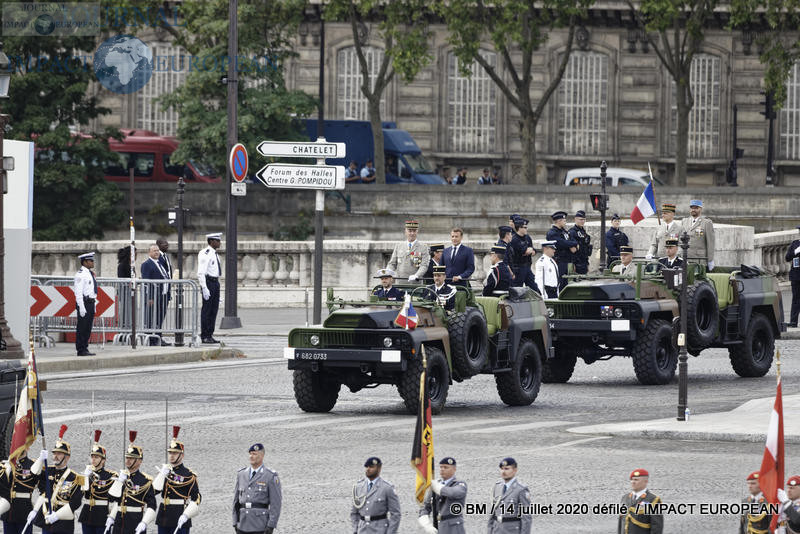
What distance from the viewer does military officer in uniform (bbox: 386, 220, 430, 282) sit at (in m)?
23.0

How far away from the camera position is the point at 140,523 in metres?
12.3

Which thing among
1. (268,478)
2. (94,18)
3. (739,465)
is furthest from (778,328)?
(94,18)

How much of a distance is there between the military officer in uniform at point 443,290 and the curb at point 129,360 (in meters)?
6.59

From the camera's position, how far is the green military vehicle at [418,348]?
20.2 m

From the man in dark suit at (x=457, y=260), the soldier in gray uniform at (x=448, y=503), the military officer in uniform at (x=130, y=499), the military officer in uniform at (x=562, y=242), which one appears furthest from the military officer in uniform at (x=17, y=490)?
the military officer in uniform at (x=562, y=242)

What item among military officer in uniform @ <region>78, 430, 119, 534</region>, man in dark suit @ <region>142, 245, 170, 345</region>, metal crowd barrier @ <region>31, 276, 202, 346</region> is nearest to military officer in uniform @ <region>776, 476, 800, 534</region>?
military officer in uniform @ <region>78, 430, 119, 534</region>

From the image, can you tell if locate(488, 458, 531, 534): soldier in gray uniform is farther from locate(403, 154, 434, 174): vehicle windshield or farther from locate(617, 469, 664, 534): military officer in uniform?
locate(403, 154, 434, 174): vehicle windshield

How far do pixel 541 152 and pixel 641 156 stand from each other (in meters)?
3.31

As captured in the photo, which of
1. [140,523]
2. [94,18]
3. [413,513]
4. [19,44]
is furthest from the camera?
[94,18]

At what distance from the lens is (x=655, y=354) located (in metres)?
24.0

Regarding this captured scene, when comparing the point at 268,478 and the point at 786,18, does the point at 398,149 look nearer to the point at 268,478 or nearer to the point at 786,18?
the point at 786,18

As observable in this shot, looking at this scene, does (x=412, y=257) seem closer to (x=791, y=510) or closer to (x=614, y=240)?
(x=614, y=240)

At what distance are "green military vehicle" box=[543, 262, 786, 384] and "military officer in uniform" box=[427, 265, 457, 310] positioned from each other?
9.85 ft

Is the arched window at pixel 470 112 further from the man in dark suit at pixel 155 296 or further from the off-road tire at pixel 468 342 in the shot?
the off-road tire at pixel 468 342
